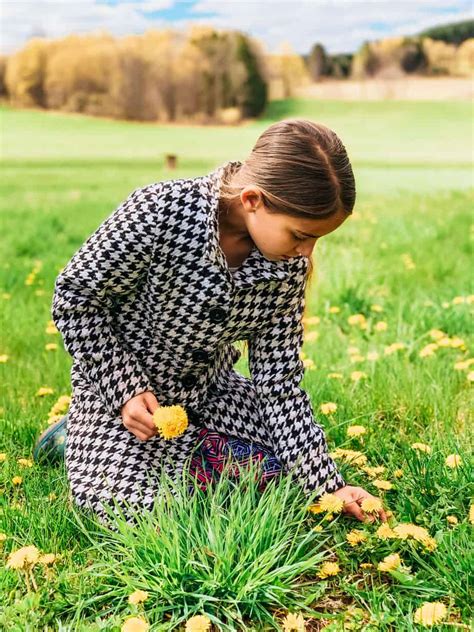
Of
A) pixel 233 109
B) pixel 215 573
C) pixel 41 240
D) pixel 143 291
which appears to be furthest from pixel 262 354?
pixel 233 109

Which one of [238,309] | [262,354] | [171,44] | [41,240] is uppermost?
[171,44]

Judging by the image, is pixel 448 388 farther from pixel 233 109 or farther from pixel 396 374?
pixel 233 109

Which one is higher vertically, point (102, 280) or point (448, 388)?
point (102, 280)

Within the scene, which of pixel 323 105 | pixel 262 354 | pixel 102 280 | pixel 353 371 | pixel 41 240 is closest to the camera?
pixel 102 280

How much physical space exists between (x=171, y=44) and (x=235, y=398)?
18261mm

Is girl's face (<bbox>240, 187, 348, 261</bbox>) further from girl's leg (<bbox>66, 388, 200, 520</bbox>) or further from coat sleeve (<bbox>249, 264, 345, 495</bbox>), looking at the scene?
girl's leg (<bbox>66, 388, 200, 520</bbox>)

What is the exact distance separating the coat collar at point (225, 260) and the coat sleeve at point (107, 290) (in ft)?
0.45

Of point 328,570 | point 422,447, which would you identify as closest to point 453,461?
point 422,447

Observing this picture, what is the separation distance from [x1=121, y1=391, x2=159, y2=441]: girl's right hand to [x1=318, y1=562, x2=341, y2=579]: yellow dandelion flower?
0.50m

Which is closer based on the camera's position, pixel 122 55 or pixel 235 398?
pixel 235 398

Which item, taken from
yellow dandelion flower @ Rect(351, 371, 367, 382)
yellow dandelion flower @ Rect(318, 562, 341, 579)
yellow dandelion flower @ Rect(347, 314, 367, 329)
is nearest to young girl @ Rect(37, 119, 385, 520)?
yellow dandelion flower @ Rect(318, 562, 341, 579)

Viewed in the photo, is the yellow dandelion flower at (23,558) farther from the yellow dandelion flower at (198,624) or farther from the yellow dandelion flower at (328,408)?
the yellow dandelion flower at (328,408)

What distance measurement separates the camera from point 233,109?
18.4 m

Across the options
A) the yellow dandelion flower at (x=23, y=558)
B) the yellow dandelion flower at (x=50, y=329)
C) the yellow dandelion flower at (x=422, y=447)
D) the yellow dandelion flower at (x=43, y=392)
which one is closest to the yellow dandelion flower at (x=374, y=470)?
the yellow dandelion flower at (x=422, y=447)
